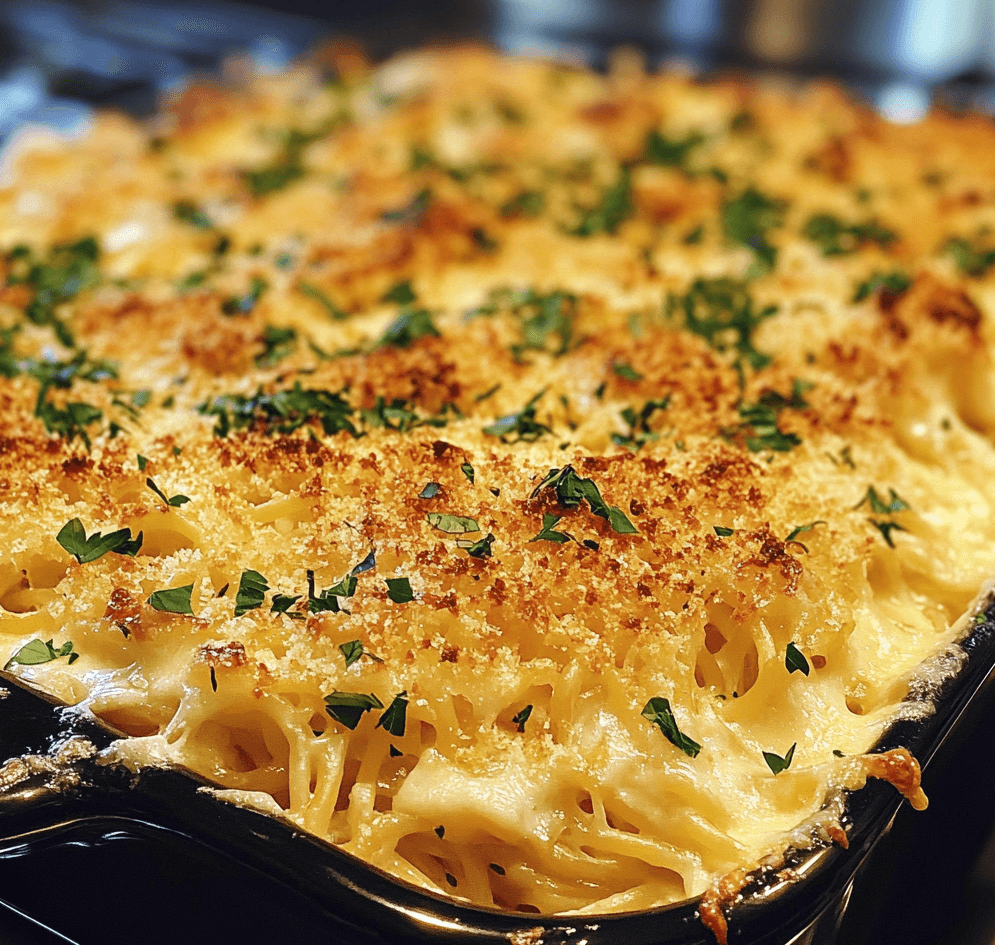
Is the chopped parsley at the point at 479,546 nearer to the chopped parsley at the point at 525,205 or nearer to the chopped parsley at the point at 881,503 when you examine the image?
the chopped parsley at the point at 881,503

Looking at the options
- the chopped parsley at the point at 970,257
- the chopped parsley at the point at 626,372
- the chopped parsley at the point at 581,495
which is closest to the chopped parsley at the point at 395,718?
the chopped parsley at the point at 581,495

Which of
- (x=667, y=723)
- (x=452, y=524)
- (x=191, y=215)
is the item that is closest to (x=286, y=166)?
(x=191, y=215)

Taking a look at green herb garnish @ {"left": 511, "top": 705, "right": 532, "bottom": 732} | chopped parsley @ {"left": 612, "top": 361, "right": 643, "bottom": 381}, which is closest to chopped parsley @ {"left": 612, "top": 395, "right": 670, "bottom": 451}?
chopped parsley @ {"left": 612, "top": 361, "right": 643, "bottom": 381}

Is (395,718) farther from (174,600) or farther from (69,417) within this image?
(69,417)

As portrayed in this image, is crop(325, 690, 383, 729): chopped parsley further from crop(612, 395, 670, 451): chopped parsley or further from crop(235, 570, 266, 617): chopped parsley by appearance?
crop(612, 395, 670, 451): chopped parsley

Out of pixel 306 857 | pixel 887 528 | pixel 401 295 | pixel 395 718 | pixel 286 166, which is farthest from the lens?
pixel 286 166

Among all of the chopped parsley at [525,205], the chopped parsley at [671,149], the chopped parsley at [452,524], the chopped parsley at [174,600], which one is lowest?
the chopped parsley at [174,600]
